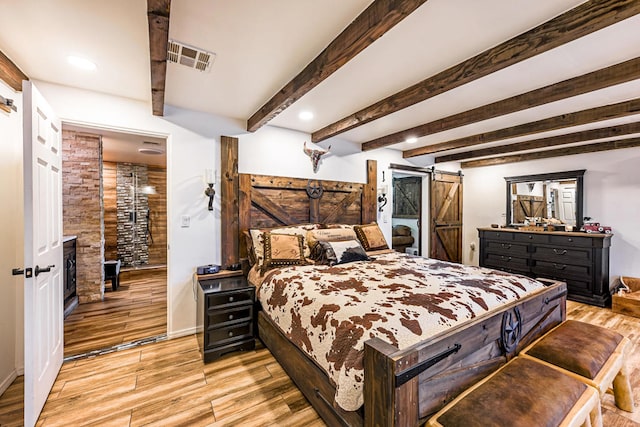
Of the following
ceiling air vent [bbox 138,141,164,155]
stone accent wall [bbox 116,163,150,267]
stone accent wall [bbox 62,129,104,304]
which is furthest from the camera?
stone accent wall [bbox 116,163,150,267]

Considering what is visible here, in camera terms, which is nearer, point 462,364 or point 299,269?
point 462,364

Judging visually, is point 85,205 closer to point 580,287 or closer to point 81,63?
point 81,63

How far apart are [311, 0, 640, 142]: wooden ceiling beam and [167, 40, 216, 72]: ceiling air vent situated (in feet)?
5.56

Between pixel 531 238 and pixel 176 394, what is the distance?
549 centimetres

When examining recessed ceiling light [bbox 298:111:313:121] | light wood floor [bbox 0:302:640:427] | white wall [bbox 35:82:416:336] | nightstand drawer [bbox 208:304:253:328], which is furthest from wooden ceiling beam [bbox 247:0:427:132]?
light wood floor [bbox 0:302:640:427]

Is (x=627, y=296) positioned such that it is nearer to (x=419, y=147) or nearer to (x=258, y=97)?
(x=419, y=147)

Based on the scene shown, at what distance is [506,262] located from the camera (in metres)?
4.89

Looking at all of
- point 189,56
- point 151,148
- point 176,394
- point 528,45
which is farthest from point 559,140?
point 151,148

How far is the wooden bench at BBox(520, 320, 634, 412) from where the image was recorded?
1560mm

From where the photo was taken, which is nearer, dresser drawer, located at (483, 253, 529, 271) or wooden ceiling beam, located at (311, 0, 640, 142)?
wooden ceiling beam, located at (311, 0, 640, 142)

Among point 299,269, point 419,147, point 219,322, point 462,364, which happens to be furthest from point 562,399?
point 419,147

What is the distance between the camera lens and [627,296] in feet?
11.7

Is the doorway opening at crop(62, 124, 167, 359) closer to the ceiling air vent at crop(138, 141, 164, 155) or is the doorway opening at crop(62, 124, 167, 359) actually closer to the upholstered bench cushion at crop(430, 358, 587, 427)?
the ceiling air vent at crop(138, 141, 164, 155)

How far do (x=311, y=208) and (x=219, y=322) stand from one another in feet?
6.38
